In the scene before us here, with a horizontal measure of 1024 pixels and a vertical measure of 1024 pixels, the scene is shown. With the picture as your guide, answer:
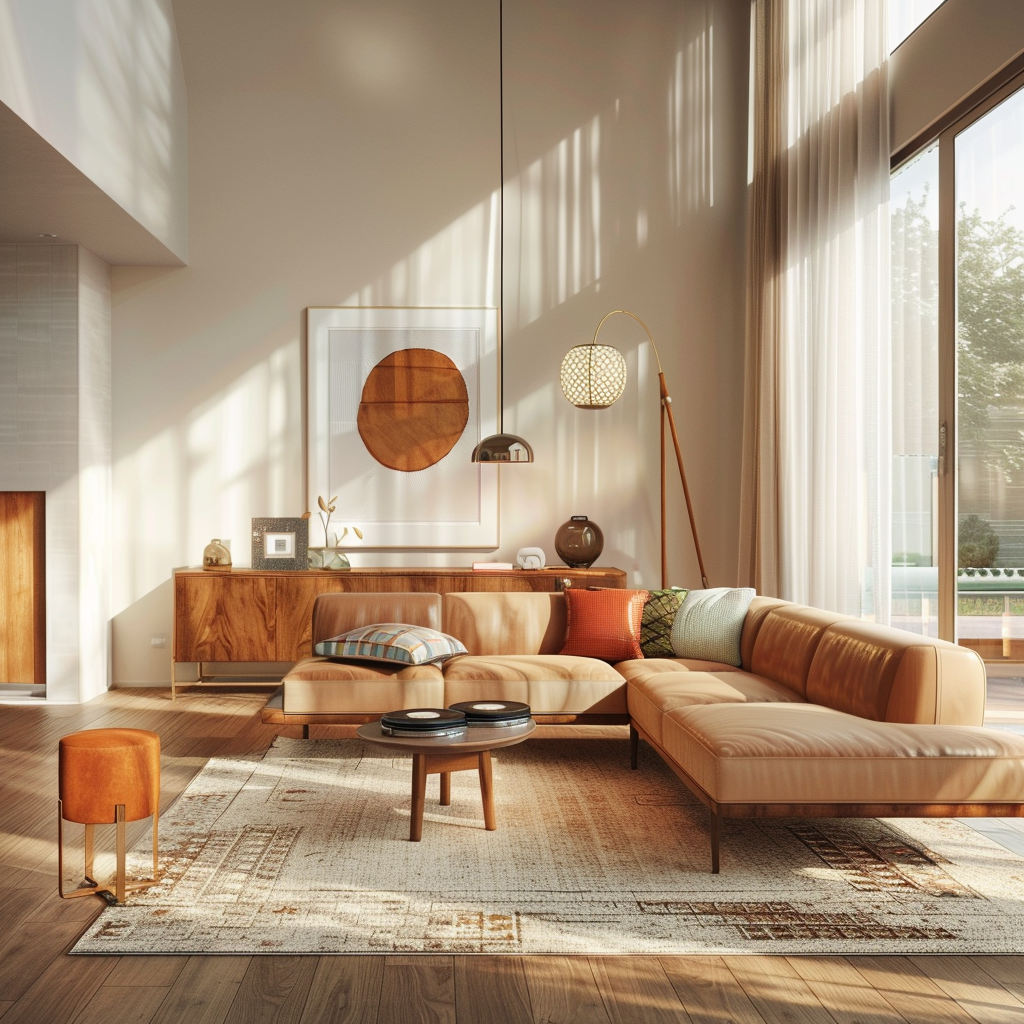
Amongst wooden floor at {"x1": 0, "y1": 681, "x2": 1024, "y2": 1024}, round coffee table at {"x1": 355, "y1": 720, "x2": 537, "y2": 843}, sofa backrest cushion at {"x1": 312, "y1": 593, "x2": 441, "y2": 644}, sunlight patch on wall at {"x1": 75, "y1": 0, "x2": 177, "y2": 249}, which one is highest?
sunlight patch on wall at {"x1": 75, "y1": 0, "x2": 177, "y2": 249}

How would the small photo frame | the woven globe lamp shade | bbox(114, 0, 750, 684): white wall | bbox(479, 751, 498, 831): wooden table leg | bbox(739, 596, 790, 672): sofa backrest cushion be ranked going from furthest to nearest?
bbox(114, 0, 750, 684): white wall → the small photo frame → the woven globe lamp shade → bbox(739, 596, 790, 672): sofa backrest cushion → bbox(479, 751, 498, 831): wooden table leg

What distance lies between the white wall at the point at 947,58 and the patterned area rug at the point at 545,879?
3.01 metres

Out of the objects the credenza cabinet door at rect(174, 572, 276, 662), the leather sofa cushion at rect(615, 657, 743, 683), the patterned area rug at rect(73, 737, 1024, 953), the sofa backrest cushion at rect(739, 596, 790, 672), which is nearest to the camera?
the patterned area rug at rect(73, 737, 1024, 953)

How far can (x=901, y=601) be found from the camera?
471 cm

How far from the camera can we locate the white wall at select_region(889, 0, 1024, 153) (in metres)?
3.98

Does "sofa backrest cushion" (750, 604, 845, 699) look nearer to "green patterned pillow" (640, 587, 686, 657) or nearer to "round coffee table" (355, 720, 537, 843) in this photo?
"green patterned pillow" (640, 587, 686, 657)

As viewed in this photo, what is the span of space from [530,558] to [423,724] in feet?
10.1

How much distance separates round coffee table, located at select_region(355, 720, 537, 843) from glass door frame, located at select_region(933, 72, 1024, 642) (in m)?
2.07

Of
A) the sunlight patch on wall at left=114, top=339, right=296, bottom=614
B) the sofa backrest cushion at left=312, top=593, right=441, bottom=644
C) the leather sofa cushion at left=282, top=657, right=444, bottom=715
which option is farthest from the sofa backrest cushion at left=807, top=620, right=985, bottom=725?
the sunlight patch on wall at left=114, top=339, right=296, bottom=614

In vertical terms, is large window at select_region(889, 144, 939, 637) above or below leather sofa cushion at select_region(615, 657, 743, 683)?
above

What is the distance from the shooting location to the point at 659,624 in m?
5.11

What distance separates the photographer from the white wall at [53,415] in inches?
→ 240

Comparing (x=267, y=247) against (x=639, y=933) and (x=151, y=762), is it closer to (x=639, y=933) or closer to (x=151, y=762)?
(x=151, y=762)

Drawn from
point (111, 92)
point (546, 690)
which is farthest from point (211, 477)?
point (546, 690)
